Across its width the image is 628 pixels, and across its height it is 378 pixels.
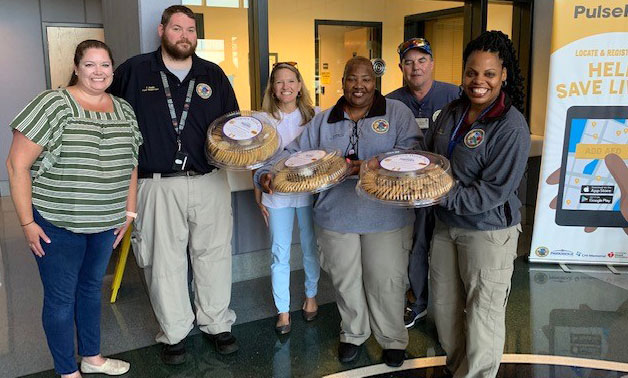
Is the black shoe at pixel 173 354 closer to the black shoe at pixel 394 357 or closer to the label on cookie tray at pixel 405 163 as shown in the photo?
Result: the black shoe at pixel 394 357

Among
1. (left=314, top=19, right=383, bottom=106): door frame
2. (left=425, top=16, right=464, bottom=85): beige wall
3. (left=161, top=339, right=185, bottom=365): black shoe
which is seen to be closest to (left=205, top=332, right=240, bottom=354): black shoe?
→ (left=161, top=339, right=185, bottom=365): black shoe

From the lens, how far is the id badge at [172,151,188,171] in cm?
226

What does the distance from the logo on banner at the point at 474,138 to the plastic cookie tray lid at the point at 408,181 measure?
0.34 ft

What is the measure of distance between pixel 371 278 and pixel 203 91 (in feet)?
3.72

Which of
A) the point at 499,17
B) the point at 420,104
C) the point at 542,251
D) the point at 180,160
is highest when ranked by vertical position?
the point at 499,17

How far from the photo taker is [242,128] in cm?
222

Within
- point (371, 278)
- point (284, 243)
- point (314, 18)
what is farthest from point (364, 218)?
point (314, 18)

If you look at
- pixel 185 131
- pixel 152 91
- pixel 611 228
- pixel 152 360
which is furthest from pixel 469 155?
pixel 611 228

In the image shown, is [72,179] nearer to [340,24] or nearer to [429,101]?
[429,101]

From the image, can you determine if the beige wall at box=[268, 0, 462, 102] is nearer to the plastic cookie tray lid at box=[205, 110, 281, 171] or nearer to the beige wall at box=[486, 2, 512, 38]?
the beige wall at box=[486, 2, 512, 38]

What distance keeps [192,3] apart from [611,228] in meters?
3.37

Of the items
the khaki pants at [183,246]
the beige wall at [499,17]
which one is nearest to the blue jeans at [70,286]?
the khaki pants at [183,246]

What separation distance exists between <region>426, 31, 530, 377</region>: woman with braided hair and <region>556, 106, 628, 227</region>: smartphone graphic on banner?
181cm

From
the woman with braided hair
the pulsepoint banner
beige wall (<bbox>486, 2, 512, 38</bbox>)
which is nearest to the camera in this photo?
the woman with braided hair
